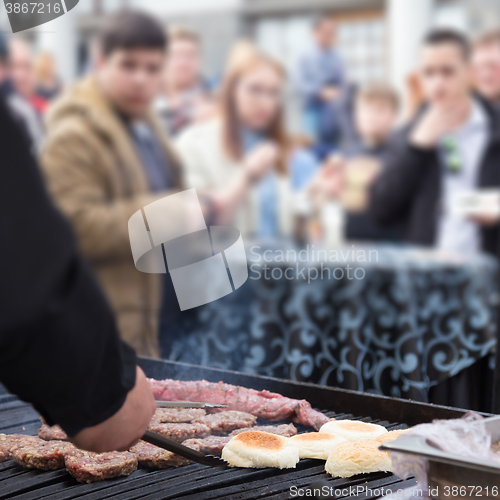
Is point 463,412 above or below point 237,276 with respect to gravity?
below

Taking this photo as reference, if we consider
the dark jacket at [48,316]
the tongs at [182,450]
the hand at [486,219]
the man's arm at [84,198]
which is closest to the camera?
the dark jacket at [48,316]

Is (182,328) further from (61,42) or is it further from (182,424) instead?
(61,42)

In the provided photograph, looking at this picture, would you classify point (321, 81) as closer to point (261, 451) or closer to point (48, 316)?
point (261, 451)

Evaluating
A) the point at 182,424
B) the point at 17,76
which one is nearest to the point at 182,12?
the point at 17,76

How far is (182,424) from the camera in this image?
3.75 ft

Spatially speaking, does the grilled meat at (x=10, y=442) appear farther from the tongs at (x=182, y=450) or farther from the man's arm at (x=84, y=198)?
the man's arm at (x=84, y=198)

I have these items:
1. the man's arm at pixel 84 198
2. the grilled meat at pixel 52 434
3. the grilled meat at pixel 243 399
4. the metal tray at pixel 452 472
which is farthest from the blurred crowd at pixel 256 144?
the metal tray at pixel 452 472

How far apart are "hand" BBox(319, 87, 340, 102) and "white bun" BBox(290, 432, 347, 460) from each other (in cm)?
296

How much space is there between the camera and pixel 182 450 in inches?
37.8

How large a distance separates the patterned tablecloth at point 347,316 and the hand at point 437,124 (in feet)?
1.50

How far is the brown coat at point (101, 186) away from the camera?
6.64 ft

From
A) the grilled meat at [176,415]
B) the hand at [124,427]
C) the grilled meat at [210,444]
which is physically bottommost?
the grilled meat at [210,444]

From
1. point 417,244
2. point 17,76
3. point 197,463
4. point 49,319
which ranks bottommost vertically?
point 417,244

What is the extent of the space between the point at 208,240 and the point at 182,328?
0.33 meters
